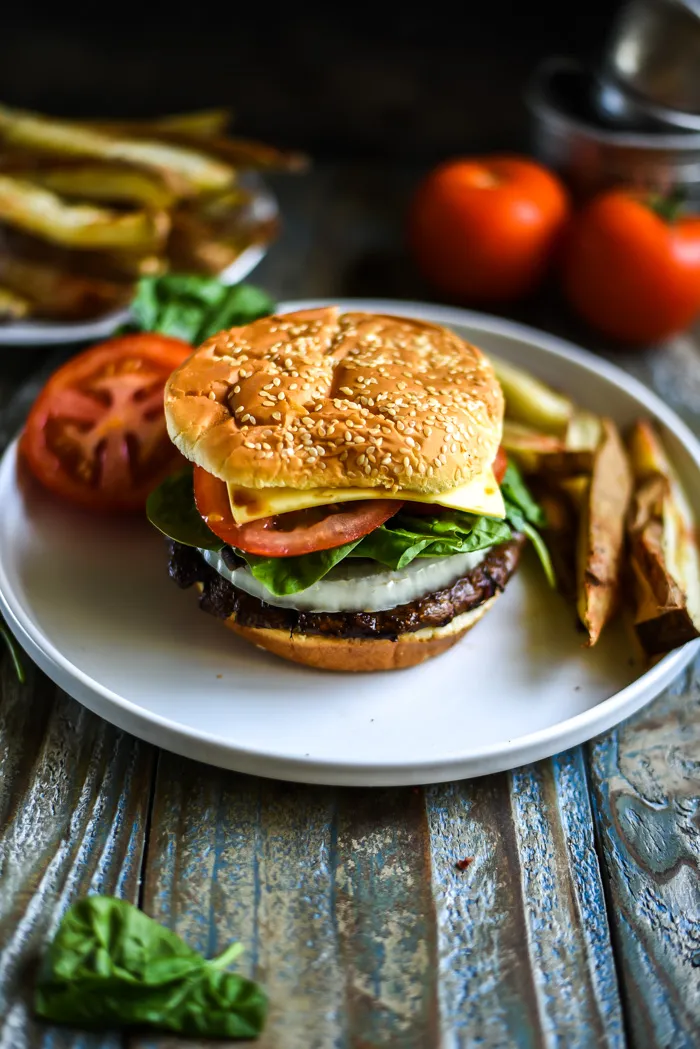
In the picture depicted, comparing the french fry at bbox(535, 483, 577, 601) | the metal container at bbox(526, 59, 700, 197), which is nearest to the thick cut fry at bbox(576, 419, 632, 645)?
the french fry at bbox(535, 483, 577, 601)

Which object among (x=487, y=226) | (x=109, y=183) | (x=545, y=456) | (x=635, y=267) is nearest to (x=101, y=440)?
(x=545, y=456)

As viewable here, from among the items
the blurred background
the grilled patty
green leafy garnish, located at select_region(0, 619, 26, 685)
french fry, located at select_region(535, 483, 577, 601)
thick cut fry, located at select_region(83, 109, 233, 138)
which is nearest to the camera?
the grilled patty

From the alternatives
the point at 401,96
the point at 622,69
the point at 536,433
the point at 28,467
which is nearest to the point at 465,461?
the point at 536,433

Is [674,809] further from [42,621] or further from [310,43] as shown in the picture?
[310,43]

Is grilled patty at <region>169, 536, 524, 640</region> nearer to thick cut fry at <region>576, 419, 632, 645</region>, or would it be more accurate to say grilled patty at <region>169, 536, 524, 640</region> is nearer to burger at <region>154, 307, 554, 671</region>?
burger at <region>154, 307, 554, 671</region>

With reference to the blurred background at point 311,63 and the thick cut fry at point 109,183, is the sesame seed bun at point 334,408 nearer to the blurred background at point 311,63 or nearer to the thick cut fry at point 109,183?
the thick cut fry at point 109,183

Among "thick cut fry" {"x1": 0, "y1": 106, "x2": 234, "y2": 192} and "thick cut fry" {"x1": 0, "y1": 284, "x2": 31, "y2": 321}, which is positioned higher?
"thick cut fry" {"x1": 0, "y1": 106, "x2": 234, "y2": 192}
